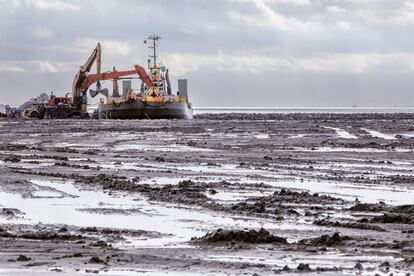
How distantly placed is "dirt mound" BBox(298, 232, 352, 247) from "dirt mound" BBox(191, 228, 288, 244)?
0.81 ft

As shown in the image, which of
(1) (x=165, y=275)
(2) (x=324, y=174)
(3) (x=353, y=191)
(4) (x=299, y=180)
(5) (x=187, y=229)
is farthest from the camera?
(2) (x=324, y=174)

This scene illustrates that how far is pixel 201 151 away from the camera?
2909 centimetres

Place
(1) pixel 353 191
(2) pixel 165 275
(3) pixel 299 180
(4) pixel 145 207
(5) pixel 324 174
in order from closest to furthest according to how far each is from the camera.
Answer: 1. (2) pixel 165 275
2. (4) pixel 145 207
3. (1) pixel 353 191
4. (3) pixel 299 180
5. (5) pixel 324 174

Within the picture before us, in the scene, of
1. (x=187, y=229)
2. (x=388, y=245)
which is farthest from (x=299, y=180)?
(x=388, y=245)

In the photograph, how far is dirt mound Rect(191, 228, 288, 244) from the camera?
9953 millimetres

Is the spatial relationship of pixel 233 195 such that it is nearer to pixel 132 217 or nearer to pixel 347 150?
pixel 132 217

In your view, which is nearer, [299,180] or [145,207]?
[145,207]

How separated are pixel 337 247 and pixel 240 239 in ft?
3.41

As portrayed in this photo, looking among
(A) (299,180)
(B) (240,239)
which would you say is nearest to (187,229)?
(B) (240,239)

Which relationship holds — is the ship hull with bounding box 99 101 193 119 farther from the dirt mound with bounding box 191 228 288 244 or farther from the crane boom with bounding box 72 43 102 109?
the dirt mound with bounding box 191 228 288 244

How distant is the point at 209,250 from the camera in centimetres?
945

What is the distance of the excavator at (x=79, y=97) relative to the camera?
87875mm

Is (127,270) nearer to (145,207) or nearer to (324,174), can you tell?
(145,207)

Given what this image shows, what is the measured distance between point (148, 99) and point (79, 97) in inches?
438
